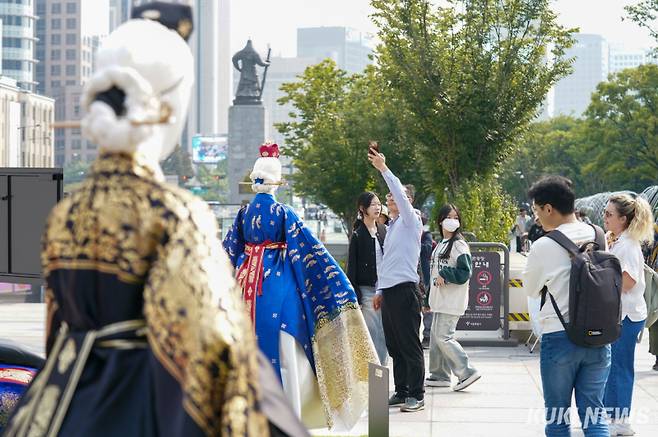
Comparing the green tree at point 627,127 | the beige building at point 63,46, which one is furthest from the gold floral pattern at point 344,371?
the beige building at point 63,46

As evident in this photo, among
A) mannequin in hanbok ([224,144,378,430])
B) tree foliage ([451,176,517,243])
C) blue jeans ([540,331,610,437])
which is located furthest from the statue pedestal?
blue jeans ([540,331,610,437])

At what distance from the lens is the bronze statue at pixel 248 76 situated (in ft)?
265

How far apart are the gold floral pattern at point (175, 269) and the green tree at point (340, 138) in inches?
1255

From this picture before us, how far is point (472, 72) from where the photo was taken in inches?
837

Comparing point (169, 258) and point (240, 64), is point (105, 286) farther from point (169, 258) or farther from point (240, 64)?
point (240, 64)

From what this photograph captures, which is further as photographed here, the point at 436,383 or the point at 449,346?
the point at 436,383

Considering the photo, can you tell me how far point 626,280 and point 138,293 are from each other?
547 cm

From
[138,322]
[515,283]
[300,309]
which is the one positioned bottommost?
[515,283]

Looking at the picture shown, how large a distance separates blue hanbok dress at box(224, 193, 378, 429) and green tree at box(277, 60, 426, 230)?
26.8 m

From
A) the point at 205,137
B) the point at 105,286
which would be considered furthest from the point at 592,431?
the point at 205,137

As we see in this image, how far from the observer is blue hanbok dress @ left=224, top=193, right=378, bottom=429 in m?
7.95

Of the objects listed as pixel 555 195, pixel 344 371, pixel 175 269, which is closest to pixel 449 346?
pixel 344 371

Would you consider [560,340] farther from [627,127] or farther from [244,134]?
[244,134]

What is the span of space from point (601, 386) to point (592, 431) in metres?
0.23
